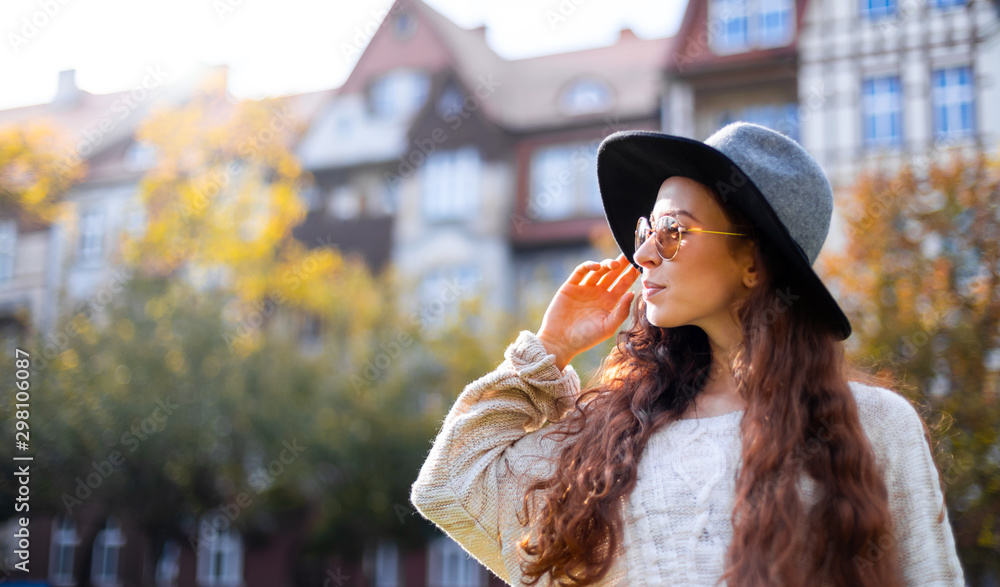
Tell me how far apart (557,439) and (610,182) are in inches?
27.2

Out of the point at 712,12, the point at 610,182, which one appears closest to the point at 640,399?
the point at 610,182

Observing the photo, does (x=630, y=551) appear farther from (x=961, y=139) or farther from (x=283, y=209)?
(x=283, y=209)

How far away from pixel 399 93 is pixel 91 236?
370 inches

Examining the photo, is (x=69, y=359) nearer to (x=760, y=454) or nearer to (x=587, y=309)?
(x=587, y=309)

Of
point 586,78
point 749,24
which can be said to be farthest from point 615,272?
point 586,78

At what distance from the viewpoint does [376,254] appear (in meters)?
22.7

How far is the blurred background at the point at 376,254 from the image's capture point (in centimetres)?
1374

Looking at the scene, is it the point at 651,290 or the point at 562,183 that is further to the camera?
the point at 562,183

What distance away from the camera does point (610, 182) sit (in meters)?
2.42

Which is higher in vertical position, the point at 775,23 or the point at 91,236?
the point at 775,23

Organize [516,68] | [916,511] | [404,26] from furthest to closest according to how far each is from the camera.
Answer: [516,68] → [404,26] → [916,511]

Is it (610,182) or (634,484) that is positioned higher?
(610,182)

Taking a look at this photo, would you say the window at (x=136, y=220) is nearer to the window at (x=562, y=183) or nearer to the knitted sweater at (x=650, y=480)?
the window at (x=562, y=183)

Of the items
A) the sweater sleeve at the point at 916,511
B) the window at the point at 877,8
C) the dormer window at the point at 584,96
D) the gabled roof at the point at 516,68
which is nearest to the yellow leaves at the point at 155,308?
the gabled roof at the point at 516,68
